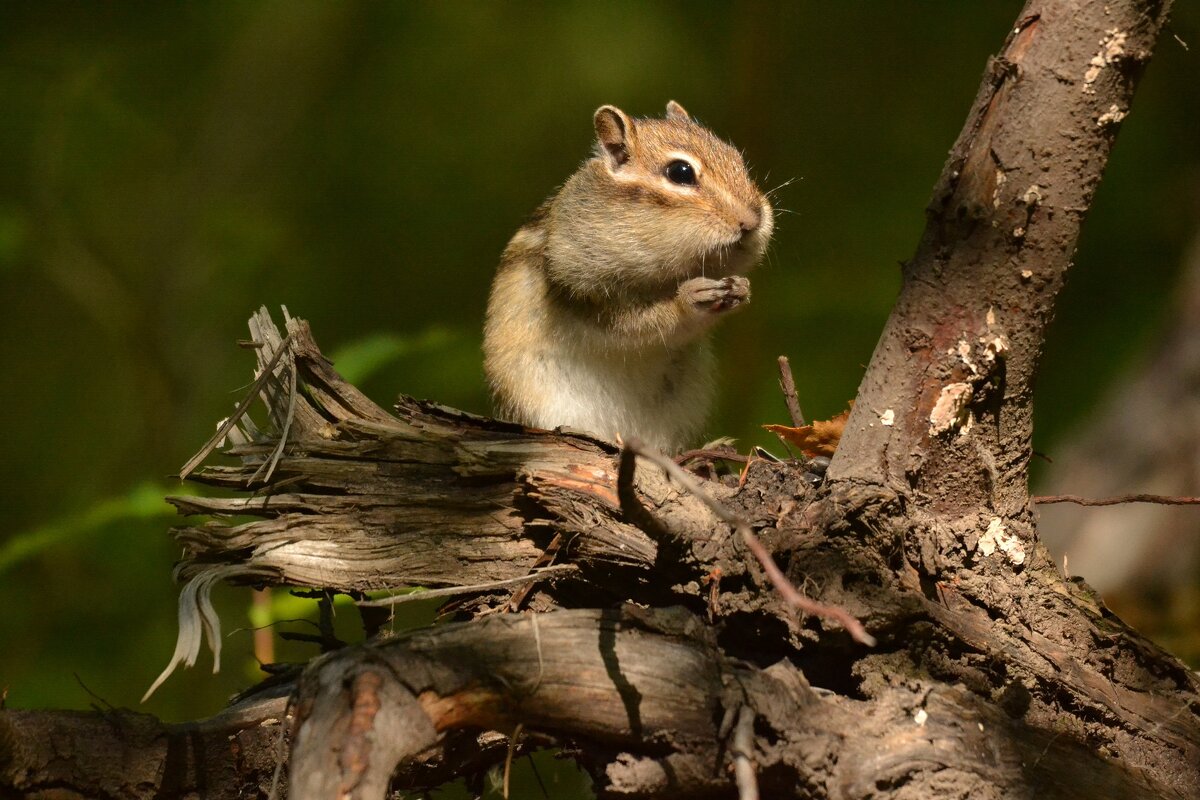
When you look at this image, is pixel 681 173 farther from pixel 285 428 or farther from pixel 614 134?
pixel 285 428

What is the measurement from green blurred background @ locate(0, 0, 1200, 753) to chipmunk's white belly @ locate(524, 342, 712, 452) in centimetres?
161

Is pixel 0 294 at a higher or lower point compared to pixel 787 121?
lower

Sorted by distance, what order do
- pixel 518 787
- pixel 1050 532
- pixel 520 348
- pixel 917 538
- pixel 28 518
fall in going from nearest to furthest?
pixel 917 538 → pixel 520 348 → pixel 518 787 → pixel 1050 532 → pixel 28 518

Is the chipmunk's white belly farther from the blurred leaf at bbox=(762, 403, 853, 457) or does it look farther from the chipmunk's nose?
the blurred leaf at bbox=(762, 403, 853, 457)

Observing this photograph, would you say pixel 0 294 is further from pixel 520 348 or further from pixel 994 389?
pixel 994 389

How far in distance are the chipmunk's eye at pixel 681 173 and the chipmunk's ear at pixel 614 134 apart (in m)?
0.20

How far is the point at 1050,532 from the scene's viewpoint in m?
5.14

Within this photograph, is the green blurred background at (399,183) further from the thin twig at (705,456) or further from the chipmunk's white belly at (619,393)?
the thin twig at (705,456)

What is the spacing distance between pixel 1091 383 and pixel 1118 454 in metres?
0.97

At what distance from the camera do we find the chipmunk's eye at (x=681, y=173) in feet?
9.78

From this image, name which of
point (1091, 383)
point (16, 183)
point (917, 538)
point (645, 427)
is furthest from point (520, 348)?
point (1091, 383)

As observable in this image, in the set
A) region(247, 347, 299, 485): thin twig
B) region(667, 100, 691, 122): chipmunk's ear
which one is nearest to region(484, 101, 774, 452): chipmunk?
region(667, 100, 691, 122): chipmunk's ear

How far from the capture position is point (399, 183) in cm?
580

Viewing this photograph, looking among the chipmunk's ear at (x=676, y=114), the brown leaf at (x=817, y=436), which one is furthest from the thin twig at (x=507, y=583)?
the chipmunk's ear at (x=676, y=114)
